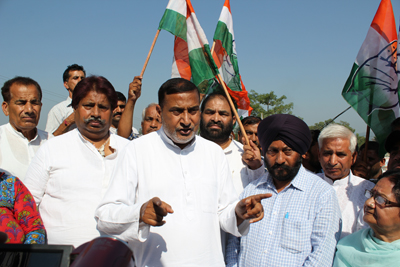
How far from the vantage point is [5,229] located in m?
2.20

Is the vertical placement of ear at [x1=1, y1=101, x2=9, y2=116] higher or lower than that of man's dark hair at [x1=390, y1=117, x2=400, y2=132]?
lower

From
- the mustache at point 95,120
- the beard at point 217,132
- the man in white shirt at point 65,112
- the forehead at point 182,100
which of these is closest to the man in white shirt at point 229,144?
the beard at point 217,132

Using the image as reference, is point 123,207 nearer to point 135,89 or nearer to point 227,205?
point 227,205

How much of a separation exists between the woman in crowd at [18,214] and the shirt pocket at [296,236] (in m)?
1.70

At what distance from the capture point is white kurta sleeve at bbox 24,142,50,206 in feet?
8.82

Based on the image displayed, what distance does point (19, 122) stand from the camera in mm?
3287

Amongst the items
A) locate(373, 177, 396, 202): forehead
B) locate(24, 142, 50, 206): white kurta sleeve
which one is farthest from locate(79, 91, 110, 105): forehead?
locate(373, 177, 396, 202): forehead

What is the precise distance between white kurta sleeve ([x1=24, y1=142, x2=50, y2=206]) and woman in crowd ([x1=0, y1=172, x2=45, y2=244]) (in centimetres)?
24

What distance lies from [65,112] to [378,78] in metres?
4.18

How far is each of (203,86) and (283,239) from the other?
2.90m

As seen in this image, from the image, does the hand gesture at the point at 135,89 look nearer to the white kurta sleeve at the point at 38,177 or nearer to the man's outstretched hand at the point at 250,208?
the white kurta sleeve at the point at 38,177

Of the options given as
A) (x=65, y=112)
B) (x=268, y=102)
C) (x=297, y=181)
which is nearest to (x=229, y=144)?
(x=297, y=181)

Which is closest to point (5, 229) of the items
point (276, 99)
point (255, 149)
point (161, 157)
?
point (161, 157)

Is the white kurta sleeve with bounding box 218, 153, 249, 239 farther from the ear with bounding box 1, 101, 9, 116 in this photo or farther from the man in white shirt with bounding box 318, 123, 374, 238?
the ear with bounding box 1, 101, 9, 116
